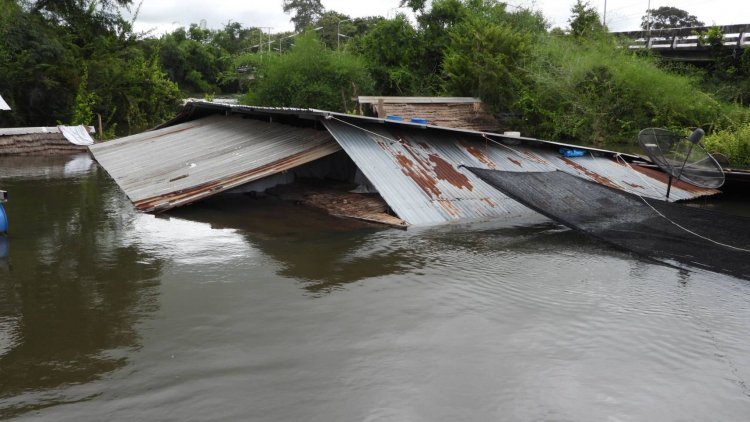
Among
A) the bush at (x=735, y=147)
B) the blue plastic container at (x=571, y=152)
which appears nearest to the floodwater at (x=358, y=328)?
the blue plastic container at (x=571, y=152)

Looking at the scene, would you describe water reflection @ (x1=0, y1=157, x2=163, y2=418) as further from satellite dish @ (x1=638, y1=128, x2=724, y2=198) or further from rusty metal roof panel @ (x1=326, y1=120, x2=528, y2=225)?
satellite dish @ (x1=638, y1=128, x2=724, y2=198)

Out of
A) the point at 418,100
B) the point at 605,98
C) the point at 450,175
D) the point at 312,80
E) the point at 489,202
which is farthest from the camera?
the point at 312,80

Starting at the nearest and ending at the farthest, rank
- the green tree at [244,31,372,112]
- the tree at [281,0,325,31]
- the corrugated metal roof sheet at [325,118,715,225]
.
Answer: the corrugated metal roof sheet at [325,118,715,225]
the green tree at [244,31,372,112]
the tree at [281,0,325,31]

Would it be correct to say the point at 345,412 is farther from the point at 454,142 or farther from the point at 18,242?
the point at 454,142

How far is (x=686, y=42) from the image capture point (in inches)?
931

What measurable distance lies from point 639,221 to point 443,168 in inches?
132

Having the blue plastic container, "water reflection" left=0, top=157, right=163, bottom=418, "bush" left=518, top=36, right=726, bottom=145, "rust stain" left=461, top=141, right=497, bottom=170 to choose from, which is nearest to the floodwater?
"water reflection" left=0, top=157, right=163, bottom=418

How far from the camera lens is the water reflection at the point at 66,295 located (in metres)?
Result: 4.67

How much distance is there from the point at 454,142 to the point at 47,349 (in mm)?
8059

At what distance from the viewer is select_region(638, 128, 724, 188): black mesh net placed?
31.3 ft

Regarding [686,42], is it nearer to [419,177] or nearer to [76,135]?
[419,177]

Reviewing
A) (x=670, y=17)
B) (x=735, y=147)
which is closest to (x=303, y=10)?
(x=670, y=17)

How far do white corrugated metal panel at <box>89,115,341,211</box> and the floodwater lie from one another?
109cm

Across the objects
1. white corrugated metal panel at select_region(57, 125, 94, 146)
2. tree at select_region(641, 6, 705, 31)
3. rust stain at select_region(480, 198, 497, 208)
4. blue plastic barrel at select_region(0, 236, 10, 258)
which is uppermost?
tree at select_region(641, 6, 705, 31)
